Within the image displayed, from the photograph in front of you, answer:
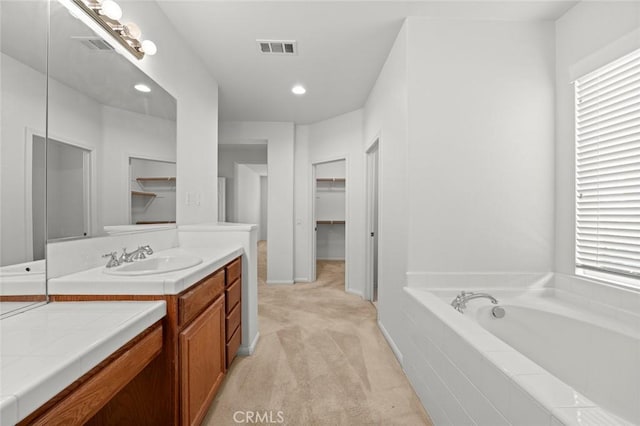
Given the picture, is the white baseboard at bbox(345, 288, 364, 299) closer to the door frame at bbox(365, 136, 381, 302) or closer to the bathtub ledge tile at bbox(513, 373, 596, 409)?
the door frame at bbox(365, 136, 381, 302)

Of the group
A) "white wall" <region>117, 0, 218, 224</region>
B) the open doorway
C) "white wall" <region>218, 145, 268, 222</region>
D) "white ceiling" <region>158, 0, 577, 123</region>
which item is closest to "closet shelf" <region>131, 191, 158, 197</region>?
"white wall" <region>117, 0, 218, 224</region>

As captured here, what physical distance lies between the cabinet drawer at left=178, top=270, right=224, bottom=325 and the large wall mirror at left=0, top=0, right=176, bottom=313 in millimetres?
519

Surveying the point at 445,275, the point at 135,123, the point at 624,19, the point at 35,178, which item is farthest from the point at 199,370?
the point at 624,19

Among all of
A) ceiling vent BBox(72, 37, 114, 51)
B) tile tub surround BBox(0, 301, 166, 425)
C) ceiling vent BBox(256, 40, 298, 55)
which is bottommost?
tile tub surround BBox(0, 301, 166, 425)

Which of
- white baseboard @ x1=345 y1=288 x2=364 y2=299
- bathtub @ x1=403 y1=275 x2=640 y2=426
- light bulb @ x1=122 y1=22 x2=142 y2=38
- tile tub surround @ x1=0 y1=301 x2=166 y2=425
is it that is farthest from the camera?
white baseboard @ x1=345 y1=288 x2=364 y2=299

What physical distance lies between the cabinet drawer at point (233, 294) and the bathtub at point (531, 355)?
46.9 inches

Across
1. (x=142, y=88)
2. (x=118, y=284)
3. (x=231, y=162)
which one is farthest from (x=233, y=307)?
(x=231, y=162)

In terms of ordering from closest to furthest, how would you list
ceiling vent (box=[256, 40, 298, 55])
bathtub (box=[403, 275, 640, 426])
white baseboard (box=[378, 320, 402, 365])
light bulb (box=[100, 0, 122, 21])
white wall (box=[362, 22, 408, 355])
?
bathtub (box=[403, 275, 640, 426]) < light bulb (box=[100, 0, 122, 21]) < white wall (box=[362, 22, 408, 355]) < white baseboard (box=[378, 320, 402, 365]) < ceiling vent (box=[256, 40, 298, 55])

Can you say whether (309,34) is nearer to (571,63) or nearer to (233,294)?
(571,63)

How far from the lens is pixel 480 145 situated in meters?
1.96

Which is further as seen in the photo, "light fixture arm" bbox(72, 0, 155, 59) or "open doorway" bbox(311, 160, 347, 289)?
"open doorway" bbox(311, 160, 347, 289)

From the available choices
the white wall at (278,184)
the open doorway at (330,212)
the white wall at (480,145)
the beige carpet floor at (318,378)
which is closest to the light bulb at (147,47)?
the white wall at (480,145)

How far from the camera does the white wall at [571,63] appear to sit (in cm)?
163

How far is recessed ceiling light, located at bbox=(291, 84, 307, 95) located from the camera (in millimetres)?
3105
